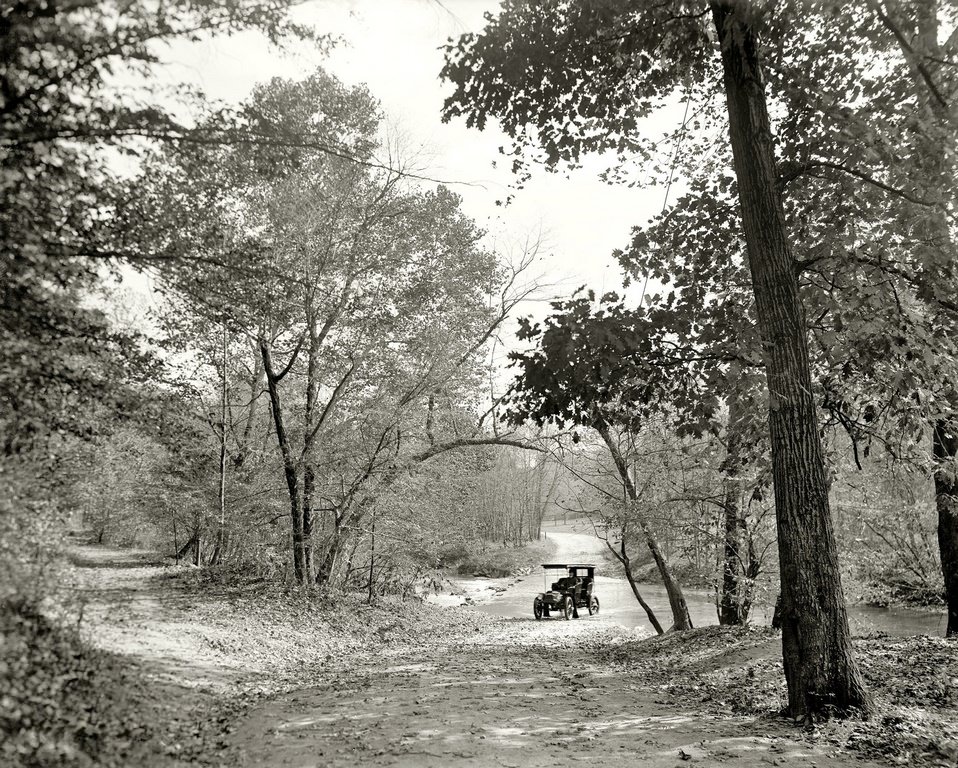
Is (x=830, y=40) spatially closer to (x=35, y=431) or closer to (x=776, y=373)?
(x=776, y=373)

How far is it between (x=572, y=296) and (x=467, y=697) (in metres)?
4.49

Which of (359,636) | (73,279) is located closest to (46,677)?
(73,279)

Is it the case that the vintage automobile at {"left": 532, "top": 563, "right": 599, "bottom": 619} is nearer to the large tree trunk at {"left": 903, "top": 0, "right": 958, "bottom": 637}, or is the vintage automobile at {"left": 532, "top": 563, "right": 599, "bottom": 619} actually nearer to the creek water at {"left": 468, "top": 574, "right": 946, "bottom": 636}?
the creek water at {"left": 468, "top": 574, "right": 946, "bottom": 636}

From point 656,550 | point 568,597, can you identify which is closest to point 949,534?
point 656,550

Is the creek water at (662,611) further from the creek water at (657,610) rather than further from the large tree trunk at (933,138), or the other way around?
the large tree trunk at (933,138)

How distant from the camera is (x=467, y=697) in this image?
6832 mm

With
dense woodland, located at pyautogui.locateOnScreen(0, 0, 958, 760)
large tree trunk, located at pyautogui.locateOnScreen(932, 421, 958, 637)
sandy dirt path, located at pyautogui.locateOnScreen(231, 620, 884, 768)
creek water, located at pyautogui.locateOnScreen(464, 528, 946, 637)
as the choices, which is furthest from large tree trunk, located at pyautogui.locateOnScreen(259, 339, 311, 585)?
large tree trunk, located at pyautogui.locateOnScreen(932, 421, 958, 637)

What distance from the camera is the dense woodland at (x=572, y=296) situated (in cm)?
426

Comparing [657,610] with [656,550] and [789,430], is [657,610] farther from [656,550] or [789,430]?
[789,430]

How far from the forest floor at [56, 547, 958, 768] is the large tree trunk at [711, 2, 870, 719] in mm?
450

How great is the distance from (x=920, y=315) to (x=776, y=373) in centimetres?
176

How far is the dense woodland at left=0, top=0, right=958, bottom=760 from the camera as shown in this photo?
426cm

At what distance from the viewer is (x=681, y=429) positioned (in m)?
7.39

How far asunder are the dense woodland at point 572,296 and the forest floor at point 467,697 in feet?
2.55
